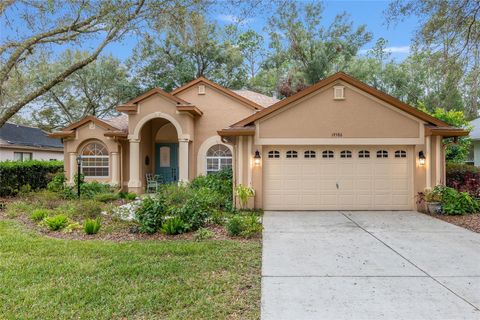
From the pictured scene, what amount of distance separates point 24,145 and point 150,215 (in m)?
18.8

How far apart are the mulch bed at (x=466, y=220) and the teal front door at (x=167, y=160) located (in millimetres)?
11840

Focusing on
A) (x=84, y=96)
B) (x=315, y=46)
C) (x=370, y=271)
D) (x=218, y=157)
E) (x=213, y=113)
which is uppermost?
(x=315, y=46)

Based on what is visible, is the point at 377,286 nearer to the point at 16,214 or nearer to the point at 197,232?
the point at 197,232

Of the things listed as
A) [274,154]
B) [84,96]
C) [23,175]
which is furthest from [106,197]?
[84,96]

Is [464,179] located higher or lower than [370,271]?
higher

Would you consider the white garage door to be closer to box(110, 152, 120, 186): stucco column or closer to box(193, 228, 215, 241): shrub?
box(193, 228, 215, 241): shrub

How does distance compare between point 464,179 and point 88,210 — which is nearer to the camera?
point 88,210

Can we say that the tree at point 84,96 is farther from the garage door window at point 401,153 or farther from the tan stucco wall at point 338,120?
the garage door window at point 401,153

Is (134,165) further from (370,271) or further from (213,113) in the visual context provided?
(370,271)

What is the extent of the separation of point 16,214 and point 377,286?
10289mm

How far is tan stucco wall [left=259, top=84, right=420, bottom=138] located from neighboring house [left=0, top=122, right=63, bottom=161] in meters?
15.4

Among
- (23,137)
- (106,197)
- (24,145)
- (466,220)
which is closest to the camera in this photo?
(466,220)

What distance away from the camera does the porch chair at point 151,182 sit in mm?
15164

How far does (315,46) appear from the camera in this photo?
25.4 m
